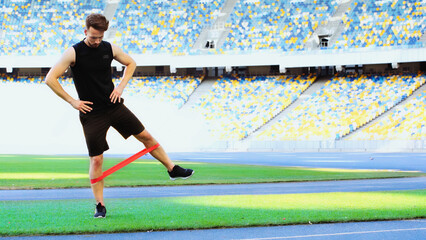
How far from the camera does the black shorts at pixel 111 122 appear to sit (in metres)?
7.43

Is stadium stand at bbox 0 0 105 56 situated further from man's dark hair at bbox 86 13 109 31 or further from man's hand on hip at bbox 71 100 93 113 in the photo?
man's dark hair at bbox 86 13 109 31

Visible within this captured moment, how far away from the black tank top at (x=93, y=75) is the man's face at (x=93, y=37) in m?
0.11

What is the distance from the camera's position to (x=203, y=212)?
923 centimetres

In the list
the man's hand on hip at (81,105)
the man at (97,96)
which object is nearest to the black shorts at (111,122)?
the man at (97,96)

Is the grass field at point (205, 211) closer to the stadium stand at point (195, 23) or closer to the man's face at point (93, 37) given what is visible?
the man's face at point (93, 37)

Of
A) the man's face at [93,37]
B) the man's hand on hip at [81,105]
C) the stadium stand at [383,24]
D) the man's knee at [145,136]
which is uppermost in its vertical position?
the stadium stand at [383,24]

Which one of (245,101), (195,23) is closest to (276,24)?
(195,23)

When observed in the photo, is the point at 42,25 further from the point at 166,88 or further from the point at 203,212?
the point at 203,212

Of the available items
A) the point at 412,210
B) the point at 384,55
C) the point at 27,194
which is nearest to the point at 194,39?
the point at 384,55

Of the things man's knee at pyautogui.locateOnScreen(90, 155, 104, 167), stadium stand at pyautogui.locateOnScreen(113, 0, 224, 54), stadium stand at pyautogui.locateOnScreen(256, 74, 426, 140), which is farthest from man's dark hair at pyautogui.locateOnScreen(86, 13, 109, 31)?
stadium stand at pyautogui.locateOnScreen(113, 0, 224, 54)

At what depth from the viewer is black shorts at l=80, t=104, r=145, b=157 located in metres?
7.43

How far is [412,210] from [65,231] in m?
4.84

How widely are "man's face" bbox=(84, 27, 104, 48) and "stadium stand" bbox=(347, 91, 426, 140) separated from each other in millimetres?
32083

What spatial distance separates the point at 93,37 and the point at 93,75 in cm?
46
